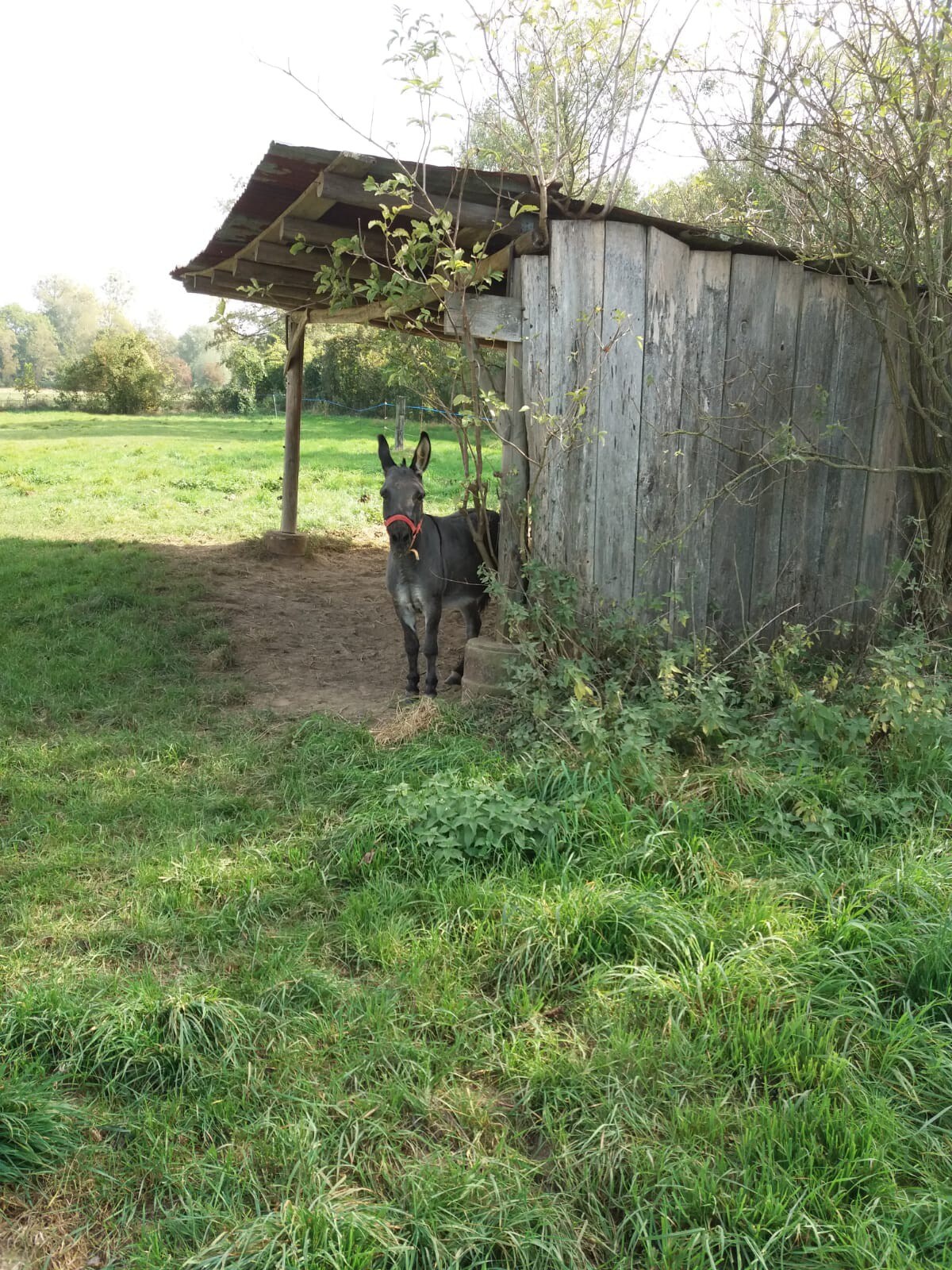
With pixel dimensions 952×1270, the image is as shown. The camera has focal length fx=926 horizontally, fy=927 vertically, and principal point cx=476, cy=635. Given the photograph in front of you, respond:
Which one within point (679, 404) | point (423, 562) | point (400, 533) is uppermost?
point (679, 404)

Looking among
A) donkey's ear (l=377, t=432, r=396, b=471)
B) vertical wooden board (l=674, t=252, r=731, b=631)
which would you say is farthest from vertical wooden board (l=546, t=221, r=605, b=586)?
donkey's ear (l=377, t=432, r=396, b=471)

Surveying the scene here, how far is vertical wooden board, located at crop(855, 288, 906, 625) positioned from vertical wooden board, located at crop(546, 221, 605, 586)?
1.90 meters

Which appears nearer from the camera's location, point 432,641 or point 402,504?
point 402,504

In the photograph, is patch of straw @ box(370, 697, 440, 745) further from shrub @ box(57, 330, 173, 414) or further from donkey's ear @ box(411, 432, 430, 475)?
shrub @ box(57, 330, 173, 414)

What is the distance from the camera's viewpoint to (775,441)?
5621mm

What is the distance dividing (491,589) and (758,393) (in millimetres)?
2146

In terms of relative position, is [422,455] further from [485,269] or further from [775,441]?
[775,441]

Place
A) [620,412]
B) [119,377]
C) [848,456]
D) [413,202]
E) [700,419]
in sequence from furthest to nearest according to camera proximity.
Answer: [119,377], [848,456], [700,419], [620,412], [413,202]

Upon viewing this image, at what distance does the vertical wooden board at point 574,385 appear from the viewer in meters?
5.43

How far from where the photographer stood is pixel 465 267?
5.30 m

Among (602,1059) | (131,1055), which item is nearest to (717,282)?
(602,1059)

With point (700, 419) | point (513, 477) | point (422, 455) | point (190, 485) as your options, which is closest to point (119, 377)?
point (190, 485)

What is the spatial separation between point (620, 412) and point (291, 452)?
6.92 m

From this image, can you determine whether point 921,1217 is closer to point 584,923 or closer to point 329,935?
point 584,923
